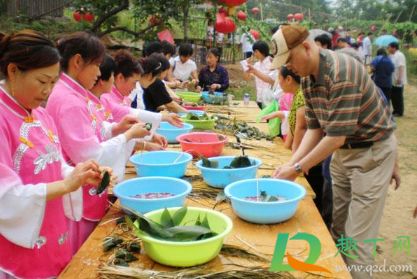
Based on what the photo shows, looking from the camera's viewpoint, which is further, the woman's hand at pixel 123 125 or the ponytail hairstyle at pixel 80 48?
the woman's hand at pixel 123 125

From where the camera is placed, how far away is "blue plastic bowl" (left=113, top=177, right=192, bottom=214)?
1.83 m

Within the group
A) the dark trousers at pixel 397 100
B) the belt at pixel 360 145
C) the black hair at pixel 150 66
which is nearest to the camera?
the belt at pixel 360 145

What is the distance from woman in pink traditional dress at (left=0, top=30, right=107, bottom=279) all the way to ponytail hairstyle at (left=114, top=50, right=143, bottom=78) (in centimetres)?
125

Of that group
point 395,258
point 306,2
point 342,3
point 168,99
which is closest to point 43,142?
point 168,99

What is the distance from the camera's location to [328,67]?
2131 millimetres

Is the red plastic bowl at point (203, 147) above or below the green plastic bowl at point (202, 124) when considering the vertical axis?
above

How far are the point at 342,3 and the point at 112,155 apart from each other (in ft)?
178

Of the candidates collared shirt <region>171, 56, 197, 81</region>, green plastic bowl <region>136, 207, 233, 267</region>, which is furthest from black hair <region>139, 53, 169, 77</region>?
collared shirt <region>171, 56, 197, 81</region>

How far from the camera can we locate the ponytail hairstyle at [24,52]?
151 centimetres

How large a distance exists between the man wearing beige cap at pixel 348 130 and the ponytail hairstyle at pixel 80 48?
0.90 metres

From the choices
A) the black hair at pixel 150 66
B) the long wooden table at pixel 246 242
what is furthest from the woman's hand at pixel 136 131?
the black hair at pixel 150 66

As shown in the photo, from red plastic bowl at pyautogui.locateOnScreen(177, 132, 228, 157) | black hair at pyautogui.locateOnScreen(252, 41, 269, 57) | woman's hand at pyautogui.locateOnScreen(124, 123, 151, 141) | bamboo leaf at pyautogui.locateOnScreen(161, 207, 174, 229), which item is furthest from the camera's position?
black hair at pyautogui.locateOnScreen(252, 41, 269, 57)

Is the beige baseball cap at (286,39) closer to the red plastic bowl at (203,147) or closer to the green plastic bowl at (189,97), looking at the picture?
the red plastic bowl at (203,147)

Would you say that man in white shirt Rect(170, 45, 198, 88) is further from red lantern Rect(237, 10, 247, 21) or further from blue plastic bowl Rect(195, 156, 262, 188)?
red lantern Rect(237, 10, 247, 21)
